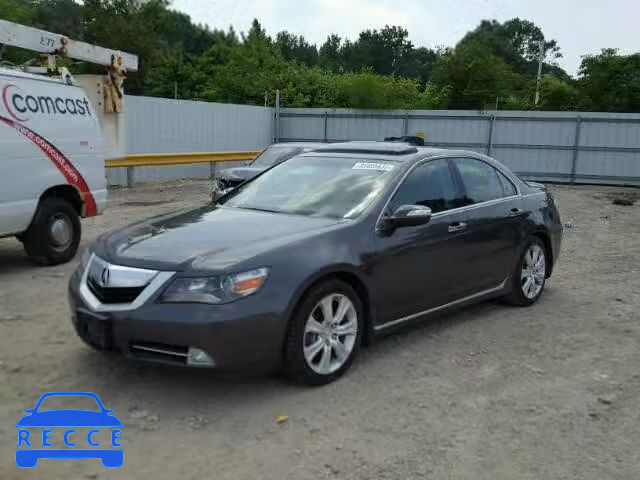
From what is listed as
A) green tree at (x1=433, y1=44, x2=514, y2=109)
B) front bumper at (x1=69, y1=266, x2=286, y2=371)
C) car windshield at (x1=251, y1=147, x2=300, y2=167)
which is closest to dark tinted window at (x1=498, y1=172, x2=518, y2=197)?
front bumper at (x1=69, y1=266, x2=286, y2=371)

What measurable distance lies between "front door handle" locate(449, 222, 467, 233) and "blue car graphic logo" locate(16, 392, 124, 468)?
113 inches

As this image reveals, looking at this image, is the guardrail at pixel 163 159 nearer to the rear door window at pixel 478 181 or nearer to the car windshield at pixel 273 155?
the car windshield at pixel 273 155

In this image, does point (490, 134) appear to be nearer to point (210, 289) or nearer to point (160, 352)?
point (210, 289)

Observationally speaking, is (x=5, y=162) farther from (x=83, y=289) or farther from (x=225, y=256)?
(x=225, y=256)

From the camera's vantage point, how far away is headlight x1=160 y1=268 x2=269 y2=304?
3.80m

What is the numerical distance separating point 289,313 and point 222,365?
0.50 meters

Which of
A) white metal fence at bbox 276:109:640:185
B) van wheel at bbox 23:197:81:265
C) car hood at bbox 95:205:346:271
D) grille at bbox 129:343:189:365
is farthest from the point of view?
white metal fence at bbox 276:109:640:185

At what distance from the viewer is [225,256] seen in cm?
398

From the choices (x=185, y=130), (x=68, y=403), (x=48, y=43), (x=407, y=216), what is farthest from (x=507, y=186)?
(x=185, y=130)

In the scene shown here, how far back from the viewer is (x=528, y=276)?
629 cm

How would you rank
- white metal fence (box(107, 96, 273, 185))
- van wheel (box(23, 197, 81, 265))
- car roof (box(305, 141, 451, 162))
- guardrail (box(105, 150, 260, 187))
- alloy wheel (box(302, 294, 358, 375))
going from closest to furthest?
alloy wheel (box(302, 294, 358, 375)) < car roof (box(305, 141, 451, 162)) < van wheel (box(23, 197, 81, 265)) < guardrail (box(105, 150, 260, 187)) < white metal fence (box(107, 96, 273, 185))

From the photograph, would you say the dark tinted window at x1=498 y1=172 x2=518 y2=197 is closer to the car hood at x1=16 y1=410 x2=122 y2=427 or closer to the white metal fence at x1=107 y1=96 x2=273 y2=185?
the car hood at x1=16 y1=410 x2=122 y2=427

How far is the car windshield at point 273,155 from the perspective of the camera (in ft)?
35.4

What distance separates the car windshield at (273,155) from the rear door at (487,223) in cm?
516
